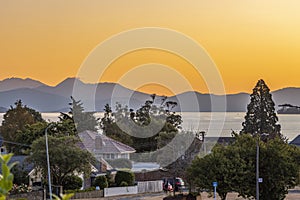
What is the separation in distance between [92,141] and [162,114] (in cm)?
4152

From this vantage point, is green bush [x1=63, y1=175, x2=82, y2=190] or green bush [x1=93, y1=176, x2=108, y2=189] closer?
green bush [x1=63, y1=175, x2=82, y2=190]

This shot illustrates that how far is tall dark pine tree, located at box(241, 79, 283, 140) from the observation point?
11662 cm

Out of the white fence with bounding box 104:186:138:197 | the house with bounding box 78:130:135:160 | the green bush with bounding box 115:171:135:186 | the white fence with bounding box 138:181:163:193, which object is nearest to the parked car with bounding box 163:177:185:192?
the white fence with bounding box 138:181:163:193

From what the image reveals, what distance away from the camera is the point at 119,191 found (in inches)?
2430

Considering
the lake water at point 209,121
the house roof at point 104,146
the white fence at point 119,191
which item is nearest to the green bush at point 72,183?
the white fence at point 119,191

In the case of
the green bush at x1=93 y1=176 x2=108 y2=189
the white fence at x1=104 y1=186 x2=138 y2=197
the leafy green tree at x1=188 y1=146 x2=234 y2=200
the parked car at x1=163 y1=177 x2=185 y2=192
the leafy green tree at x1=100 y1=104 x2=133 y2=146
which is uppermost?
the leafy green tree at x1=100 y1=104 x2=133 y2=146

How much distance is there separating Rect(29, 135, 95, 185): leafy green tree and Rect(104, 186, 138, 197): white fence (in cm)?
553

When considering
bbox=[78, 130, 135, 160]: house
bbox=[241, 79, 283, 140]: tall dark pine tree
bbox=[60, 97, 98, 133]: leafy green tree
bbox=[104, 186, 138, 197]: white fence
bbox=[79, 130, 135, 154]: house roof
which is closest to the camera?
bbox=[104, 186, 138, 197]: white fence

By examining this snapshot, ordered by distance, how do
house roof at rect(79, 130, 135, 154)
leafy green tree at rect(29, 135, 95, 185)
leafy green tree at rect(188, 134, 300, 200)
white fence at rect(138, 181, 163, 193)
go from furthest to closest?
house roof at rect(79, 130, 135, 154), white fence at rect(138, 181, 163, 193), leafy green tree at rect(29, 135, 95, 185), leafy green tree at rect(188, 134, 300, 200)

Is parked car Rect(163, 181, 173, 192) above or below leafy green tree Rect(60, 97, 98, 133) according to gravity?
below

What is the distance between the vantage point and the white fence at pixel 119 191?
60.2 meters

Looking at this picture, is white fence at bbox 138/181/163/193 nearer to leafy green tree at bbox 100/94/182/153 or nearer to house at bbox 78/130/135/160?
house at bbox 78/130/135/160

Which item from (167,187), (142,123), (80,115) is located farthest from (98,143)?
(80,115)

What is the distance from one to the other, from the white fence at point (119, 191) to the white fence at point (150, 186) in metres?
1.13
